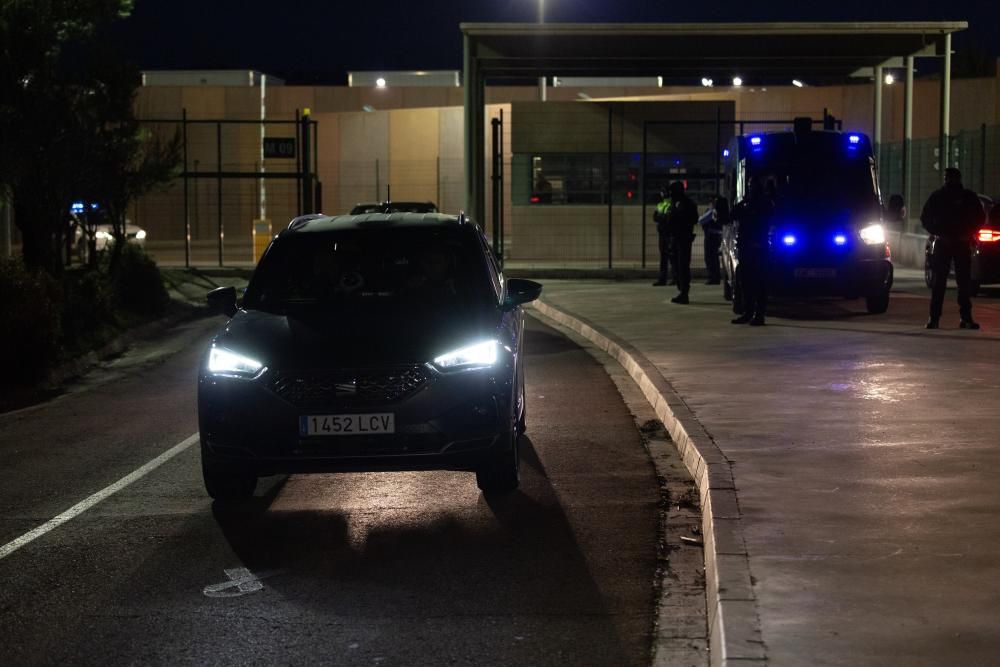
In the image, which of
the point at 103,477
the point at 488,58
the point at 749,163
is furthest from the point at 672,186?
the point at 103,477

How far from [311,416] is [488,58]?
77.0ft

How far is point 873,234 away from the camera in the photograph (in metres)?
20.4

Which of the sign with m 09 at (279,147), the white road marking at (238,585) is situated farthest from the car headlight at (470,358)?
the sign with m 09 at (279,147)

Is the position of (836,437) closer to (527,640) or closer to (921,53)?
(527,640)

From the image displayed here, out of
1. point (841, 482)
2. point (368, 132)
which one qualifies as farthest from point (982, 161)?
point (368, 132)

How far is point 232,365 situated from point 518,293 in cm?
205

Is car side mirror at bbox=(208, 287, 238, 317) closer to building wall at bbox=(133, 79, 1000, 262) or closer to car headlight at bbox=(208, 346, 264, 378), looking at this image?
car headlight at bbox=(208, 346, 264, 378)

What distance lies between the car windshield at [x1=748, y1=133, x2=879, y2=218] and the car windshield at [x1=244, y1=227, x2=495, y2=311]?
11859 mm

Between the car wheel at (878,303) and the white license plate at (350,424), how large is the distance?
13.2 m

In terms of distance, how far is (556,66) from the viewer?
1323 inches

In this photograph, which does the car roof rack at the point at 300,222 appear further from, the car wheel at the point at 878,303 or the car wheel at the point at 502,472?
the car wheel at the point at 878,303

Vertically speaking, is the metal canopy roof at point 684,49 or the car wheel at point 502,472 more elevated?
the metal canopy roof at point 684,49

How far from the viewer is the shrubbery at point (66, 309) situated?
1467cm

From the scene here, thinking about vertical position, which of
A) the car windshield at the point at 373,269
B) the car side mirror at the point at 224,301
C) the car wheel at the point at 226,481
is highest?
the car windshield at the point at 373,269
